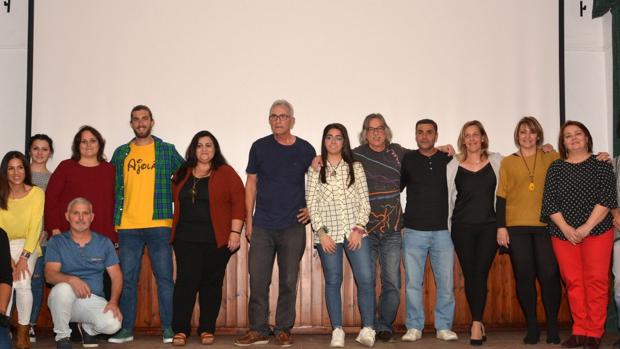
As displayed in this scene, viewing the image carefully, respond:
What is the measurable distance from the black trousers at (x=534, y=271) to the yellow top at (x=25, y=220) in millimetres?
2950

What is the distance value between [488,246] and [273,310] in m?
1.62

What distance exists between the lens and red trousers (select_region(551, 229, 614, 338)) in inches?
149

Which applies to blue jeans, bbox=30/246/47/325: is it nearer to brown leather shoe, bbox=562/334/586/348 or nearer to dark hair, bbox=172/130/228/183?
dark hair, bbox=172/130/228/183

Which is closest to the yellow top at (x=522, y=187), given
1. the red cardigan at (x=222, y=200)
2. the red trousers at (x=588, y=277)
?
the red trousers at (x=588, y=277)

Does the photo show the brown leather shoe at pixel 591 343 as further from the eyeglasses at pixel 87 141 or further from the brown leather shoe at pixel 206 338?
the eyeglasses at pixel 87 141

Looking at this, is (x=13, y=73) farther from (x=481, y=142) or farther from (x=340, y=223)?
(x=481, y=142)

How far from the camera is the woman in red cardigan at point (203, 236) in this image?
4035 millimetres

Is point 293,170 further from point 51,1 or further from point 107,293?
point 51,1

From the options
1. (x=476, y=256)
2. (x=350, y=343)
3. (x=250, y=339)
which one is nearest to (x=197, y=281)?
(x=250, y=339)

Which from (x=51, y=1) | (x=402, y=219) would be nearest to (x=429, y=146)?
(x=402, y=219)

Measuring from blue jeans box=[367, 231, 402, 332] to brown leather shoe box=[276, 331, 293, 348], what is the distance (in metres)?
0.62

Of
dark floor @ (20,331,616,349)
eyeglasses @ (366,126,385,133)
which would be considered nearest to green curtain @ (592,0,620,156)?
dark floor @ (20,331,616,349)

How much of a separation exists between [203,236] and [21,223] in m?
1.10

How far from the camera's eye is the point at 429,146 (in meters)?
4.20
